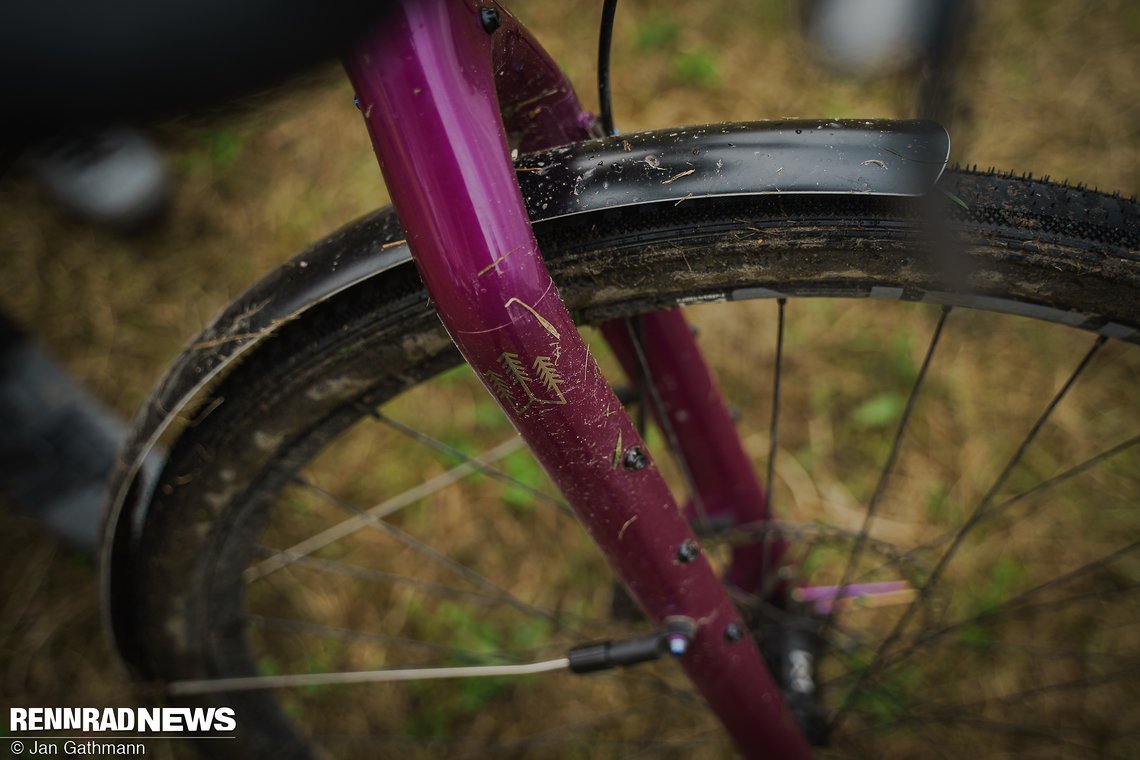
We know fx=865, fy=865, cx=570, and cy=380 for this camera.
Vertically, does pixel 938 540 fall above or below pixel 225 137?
below

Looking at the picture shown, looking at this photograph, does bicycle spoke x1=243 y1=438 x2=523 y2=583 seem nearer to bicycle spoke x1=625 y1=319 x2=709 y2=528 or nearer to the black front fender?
bicycle spoke x1=625 y1=319 x2=709 y2=528

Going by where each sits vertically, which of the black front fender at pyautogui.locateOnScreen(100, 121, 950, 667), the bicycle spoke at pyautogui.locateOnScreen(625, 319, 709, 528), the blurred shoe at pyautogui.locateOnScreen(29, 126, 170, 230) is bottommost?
the black front fender at pyautogui.locateOnScreen(100, 121, 950, 667)

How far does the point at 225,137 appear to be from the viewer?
1602 millimetres

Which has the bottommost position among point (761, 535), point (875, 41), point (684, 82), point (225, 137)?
point (761, 535)

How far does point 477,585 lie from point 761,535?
48 cm

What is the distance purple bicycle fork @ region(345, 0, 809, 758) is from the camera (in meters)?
0.38

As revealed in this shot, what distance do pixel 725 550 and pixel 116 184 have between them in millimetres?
1169

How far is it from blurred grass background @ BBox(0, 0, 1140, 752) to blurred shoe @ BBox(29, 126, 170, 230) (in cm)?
4

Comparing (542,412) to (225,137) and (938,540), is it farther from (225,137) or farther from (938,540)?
(225,137)

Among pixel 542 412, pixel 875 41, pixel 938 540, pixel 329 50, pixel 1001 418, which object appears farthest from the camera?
pixel 875 41

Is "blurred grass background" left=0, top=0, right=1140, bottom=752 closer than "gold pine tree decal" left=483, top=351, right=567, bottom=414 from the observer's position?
No

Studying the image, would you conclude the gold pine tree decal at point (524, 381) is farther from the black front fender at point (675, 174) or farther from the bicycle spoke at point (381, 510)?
the bicycle spoke at point (381, 510)

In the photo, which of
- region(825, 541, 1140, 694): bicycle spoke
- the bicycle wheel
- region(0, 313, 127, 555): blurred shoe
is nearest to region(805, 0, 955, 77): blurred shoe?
the bicycle wheel

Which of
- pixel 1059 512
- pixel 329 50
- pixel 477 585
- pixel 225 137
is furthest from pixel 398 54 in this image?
pixel 225 137
